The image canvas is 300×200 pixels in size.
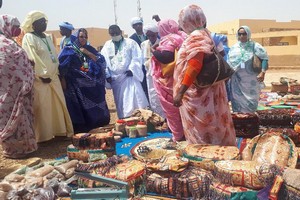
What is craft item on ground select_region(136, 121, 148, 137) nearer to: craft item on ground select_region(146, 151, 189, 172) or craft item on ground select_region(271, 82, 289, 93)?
craft item on ground select_region(146, 151, 189, 172)

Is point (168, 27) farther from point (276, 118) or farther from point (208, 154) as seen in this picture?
point (208, 154)

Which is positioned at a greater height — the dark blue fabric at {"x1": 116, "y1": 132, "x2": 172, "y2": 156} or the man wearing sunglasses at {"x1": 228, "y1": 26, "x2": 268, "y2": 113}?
the man wearing sunglasses at {"x1": 228, "y1": 26, "x2": 268, "y2": 113}

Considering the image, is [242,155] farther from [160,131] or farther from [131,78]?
[131,78]

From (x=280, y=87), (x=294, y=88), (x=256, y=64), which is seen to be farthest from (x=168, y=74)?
(x=280, y=87)

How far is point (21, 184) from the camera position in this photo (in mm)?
3779

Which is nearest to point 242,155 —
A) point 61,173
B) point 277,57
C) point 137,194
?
point 137,194

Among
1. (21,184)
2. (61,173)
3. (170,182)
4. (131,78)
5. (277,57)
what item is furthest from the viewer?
(277,57)

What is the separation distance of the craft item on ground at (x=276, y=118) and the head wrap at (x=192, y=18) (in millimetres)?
2393

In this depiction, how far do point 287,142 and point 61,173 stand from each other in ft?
8.06

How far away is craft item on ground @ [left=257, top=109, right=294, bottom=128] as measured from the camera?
5.45 meters

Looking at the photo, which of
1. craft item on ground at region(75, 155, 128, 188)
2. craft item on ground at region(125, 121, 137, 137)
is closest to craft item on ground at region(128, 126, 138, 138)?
craft item on ground at region(125, 121, 137, 137)

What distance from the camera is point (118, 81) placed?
713cm

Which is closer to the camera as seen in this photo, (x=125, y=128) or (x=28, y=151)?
(x=28, y=151)

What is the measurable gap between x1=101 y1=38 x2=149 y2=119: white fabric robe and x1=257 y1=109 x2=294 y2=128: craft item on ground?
2.36 m
